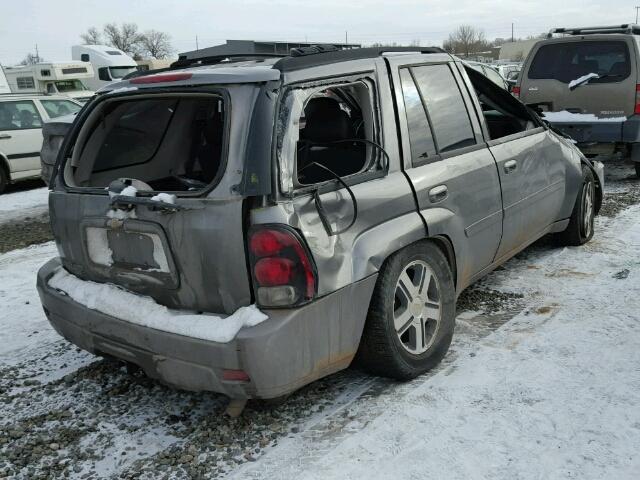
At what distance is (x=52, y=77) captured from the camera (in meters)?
20.9

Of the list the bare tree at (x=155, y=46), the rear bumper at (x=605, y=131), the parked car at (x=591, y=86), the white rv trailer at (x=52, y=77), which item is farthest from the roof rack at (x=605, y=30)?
the bare tree at (x=155, y=46)

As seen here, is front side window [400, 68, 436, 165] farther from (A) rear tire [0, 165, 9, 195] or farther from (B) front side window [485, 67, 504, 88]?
(B) front side window [485, 67, 504, 88]

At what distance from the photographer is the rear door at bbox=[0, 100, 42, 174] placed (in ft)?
34.7

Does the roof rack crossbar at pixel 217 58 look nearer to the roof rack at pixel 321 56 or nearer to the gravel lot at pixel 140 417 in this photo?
the roof rack at pixel 321 56

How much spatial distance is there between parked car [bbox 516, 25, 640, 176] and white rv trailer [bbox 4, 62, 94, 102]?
16243mm

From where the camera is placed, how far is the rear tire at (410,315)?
308 centimetres

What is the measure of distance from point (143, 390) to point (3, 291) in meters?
2.48

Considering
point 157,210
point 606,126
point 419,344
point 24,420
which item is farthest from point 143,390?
point 606,126

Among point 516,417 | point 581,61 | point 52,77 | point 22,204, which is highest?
point 52,77

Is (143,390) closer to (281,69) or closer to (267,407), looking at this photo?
(267,407)

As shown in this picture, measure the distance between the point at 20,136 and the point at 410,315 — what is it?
9.64m

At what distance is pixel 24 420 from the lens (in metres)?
3.21

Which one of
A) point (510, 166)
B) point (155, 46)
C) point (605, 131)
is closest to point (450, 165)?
point (510, 166)

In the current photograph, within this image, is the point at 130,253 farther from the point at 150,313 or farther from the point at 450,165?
the point at 450,165
